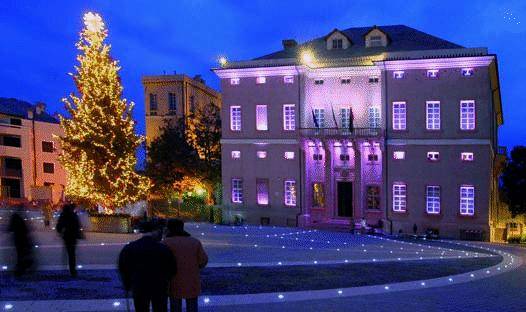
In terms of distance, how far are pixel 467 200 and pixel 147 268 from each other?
92.4 feet

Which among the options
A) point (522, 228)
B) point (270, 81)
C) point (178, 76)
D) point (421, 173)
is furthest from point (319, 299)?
point (178, 76)

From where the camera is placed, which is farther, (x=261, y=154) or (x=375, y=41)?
(x=375, y=41)

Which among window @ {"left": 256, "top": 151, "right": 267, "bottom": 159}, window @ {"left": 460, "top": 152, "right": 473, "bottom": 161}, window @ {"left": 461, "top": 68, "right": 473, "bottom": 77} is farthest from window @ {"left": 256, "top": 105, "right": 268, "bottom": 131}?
window @ {"left": 461, "top": 68, "right": 473, "bottom": 77}

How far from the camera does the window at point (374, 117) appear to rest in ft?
111

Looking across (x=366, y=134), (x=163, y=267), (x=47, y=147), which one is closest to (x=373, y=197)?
(x=366, y=134)

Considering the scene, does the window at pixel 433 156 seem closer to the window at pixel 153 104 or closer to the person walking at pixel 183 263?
the person walking at pixel 183 263

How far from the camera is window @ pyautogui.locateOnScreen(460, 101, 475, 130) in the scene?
3109cm

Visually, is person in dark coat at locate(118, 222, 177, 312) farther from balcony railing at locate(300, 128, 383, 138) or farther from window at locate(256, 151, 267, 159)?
window at locate(256, 151, 267, 159)

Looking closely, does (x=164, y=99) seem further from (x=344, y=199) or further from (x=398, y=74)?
(x=398, y=74)

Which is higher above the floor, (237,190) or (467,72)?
(467,72)

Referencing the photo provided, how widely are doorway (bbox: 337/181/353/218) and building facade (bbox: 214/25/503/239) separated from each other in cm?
7

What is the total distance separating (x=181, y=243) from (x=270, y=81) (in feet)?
95.4

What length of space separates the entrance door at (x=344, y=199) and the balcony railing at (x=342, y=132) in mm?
3441

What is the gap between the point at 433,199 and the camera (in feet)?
105
